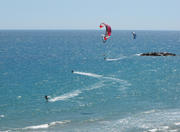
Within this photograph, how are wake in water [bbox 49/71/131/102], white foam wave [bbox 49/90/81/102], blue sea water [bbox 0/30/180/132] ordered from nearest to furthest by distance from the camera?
blue sea water [bbox 0/30/180/132], white foam wave [bbox 49/90/81/102], wake in water [bbox 49/71/131/102]

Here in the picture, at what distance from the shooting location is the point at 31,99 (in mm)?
57312

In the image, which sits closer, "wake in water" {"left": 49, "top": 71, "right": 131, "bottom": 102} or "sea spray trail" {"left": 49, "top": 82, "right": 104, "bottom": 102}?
"sea spray trail" {"left": 49, "top": 82, "right": 104, "bottom": 102}

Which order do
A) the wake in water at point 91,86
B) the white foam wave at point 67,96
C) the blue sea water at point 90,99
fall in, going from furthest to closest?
the wake in water at point 91,86
the white foam wave at point 67,96
the blue sea water at point 90,99

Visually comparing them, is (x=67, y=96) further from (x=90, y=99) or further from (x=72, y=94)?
(x=90, y=99)

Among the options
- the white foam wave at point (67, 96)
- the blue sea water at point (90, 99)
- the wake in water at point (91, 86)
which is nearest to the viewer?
the blue sea water at point (90, 99)

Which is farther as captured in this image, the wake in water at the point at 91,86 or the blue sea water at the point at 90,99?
the wake in water at the point at 91,86

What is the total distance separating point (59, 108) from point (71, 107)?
2072 mm

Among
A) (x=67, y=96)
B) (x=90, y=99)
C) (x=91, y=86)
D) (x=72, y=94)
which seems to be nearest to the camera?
(x=90, y=99)

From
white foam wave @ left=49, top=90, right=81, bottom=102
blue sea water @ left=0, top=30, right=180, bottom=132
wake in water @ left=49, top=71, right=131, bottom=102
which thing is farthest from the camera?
wake in water @ left=49, top=71, right=131, bottom=102

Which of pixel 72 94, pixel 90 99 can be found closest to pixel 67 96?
pixel 72 94

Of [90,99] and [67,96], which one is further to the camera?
[67,96]

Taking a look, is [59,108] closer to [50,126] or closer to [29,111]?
[29,111]

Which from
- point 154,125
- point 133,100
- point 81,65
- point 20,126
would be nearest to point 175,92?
point 133,100

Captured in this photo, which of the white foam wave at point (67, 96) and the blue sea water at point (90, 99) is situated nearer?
the blue sea water at point (90, 99)
